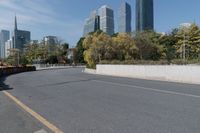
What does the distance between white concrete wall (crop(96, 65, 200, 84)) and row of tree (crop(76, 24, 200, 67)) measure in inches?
769

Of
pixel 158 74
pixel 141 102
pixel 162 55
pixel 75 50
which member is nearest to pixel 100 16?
pixel 75 50

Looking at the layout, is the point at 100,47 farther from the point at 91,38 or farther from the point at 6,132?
the point at 6,132

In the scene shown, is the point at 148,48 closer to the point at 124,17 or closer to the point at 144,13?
the point at 144,13

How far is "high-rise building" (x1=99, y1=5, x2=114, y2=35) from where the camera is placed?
134 m

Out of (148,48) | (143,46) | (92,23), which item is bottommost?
(148,48)

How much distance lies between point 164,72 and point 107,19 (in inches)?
4401

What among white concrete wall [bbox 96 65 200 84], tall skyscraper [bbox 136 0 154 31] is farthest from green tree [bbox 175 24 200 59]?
tall skyscraper [bbox 136 0 154 31]

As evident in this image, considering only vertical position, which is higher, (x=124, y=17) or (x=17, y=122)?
(x=124, y=17)

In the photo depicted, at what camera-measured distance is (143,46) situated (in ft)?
217

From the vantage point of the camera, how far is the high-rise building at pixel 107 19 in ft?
438

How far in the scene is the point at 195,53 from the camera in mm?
69875

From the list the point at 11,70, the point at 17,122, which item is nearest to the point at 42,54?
the point at 11,70

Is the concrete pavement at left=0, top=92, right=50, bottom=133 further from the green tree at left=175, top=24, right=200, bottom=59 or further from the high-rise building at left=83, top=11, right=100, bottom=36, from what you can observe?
the high-rise building at left=83, top=11, right=100, bottom=36

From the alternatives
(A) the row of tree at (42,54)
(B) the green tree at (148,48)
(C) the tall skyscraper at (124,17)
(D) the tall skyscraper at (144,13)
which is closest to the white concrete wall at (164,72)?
(B) the green tree at (148,48)
